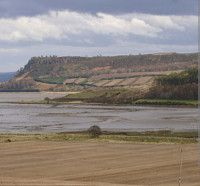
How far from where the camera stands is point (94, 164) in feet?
178

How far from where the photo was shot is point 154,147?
67.6 meters

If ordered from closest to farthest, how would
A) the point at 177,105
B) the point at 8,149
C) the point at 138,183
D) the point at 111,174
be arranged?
1. the point at 138,183
2. the point at 111,174
3. the point at 8,149
4. the point at 177,105

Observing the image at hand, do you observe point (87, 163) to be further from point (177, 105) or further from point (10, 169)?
point (177, 105)

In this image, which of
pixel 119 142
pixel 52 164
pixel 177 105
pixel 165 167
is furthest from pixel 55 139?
pixel 177 105

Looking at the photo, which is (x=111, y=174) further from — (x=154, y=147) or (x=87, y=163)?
(x=154, y=147)

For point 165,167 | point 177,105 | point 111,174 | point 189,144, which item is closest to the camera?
point 111,174

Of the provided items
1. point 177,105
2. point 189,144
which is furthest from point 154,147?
point 177,105

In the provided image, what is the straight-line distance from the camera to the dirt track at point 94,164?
4650cm

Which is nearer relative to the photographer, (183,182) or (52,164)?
(183,182)

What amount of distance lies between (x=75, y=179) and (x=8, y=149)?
860 inches

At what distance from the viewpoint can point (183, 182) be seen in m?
45.9

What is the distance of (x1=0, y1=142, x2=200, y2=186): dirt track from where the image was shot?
1831 inches

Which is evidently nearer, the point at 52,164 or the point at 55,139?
the point at 52,164

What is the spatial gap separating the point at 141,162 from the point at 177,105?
482ft
